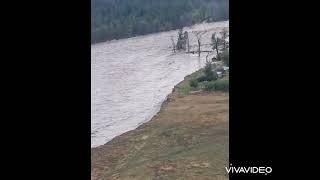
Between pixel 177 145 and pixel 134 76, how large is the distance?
0.53 m

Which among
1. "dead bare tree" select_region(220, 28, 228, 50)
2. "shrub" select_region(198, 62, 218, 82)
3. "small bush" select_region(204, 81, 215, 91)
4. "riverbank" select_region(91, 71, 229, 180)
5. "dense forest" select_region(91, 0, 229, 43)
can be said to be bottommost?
"riverbank" select_region(91, 71, 229, 180)

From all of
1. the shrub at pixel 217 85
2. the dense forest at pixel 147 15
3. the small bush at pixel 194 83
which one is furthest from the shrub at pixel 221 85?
the dense forest at pixel 147 15

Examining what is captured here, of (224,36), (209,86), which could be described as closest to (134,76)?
(209,86)

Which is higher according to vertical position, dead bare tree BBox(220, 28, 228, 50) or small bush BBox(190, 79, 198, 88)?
dead bare tree BBox(220, 28, 228, 50)

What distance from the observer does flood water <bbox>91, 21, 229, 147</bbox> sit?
2.83 meters

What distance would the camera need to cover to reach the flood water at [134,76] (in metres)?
2.83

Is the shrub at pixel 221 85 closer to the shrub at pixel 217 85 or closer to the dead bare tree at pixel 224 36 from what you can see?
the shrub at pixel 217 85

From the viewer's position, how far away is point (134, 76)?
2961mm

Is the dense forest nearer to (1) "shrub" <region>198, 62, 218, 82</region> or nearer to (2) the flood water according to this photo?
(2) the flood water

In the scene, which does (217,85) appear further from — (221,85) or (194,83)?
(194,83)

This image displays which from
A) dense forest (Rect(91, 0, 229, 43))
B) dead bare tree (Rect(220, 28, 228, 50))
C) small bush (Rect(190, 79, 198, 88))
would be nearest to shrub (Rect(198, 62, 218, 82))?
small bush (Rect(190, 79, 198, 88))

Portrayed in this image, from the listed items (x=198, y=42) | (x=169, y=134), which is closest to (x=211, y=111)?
(x=169, y=134)

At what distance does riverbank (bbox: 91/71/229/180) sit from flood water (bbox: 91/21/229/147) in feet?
0.23
